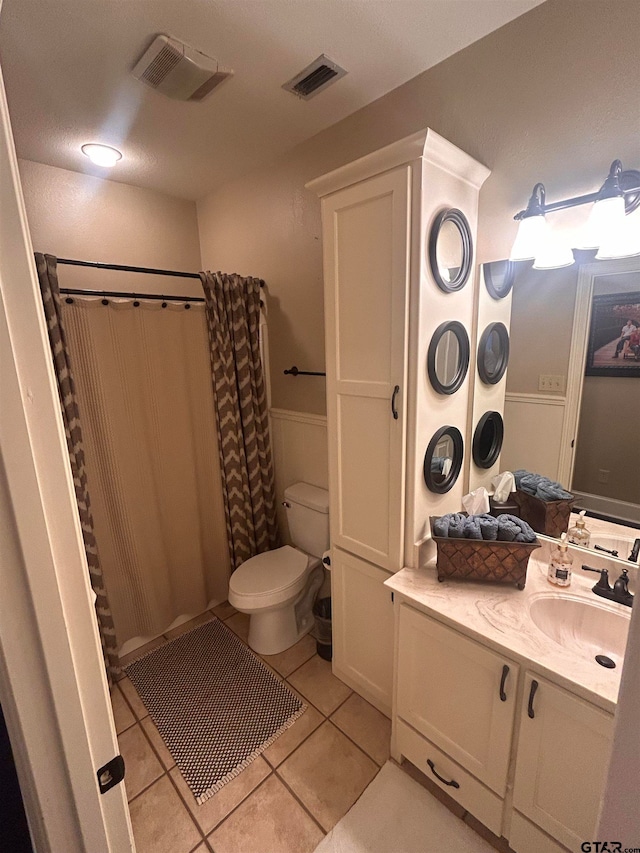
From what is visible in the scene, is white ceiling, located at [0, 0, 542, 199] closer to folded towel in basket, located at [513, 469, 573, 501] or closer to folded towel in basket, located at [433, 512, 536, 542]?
folded towel in basket, located at [513, 469, 573, 501]

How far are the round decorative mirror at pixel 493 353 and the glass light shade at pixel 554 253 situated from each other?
10.3 inches

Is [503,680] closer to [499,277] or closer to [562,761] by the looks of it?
[562,761]

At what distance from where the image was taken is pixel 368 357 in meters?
1.47

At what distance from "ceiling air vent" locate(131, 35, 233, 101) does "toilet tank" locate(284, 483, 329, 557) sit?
184 centimetres

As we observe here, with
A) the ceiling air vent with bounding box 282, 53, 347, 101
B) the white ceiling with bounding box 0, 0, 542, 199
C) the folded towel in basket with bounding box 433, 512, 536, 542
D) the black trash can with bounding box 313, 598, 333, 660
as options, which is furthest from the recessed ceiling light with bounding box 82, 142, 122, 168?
the black trash can with bounding box 313, 598, 333, 660

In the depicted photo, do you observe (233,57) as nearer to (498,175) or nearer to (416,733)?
(498,175)

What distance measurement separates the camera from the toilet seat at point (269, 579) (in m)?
1.93

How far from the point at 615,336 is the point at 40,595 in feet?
5.23

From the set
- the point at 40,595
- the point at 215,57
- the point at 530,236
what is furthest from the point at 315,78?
the point at 40,595

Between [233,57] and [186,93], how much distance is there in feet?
0.82

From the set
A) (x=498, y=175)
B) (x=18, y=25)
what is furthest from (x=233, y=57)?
(x=498, y=175)

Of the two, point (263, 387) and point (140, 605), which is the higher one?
point (263, 387)

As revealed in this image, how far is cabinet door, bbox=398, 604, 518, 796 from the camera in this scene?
114 cm

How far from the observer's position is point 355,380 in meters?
1.54
